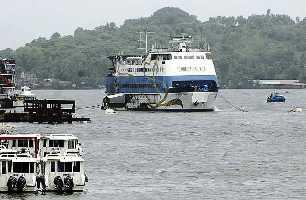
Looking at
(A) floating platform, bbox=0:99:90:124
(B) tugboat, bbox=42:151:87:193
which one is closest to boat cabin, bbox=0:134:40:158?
(B) tugboat, bbox=42:151:87:193

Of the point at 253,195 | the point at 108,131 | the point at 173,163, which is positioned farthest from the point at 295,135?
the point at 253,195

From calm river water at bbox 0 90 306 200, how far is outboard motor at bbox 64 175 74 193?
2.43ft

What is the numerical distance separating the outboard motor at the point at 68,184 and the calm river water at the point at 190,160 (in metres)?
0.74

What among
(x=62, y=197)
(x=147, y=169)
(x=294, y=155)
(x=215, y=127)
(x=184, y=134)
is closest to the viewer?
(x=62, y=197)

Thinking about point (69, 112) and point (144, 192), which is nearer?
point (144, 192)

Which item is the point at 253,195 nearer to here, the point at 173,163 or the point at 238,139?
the point at 173,163

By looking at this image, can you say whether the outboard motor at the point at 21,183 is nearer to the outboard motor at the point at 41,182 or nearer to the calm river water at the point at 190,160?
the calm river water at the point at 190,160

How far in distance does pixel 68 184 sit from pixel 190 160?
34.9 m

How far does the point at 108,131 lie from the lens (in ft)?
564

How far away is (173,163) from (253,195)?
85.8 feet

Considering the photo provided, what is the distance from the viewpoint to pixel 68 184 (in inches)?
3391

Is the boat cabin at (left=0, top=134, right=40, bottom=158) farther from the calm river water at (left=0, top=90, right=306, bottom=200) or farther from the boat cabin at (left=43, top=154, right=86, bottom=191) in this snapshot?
the calm river water at (left=0, top=90, right=306, bottom=200)

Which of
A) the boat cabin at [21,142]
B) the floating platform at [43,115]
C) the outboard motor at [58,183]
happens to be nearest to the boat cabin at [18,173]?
the outboard motor at [58,183]

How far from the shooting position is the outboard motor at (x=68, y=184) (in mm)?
86125
